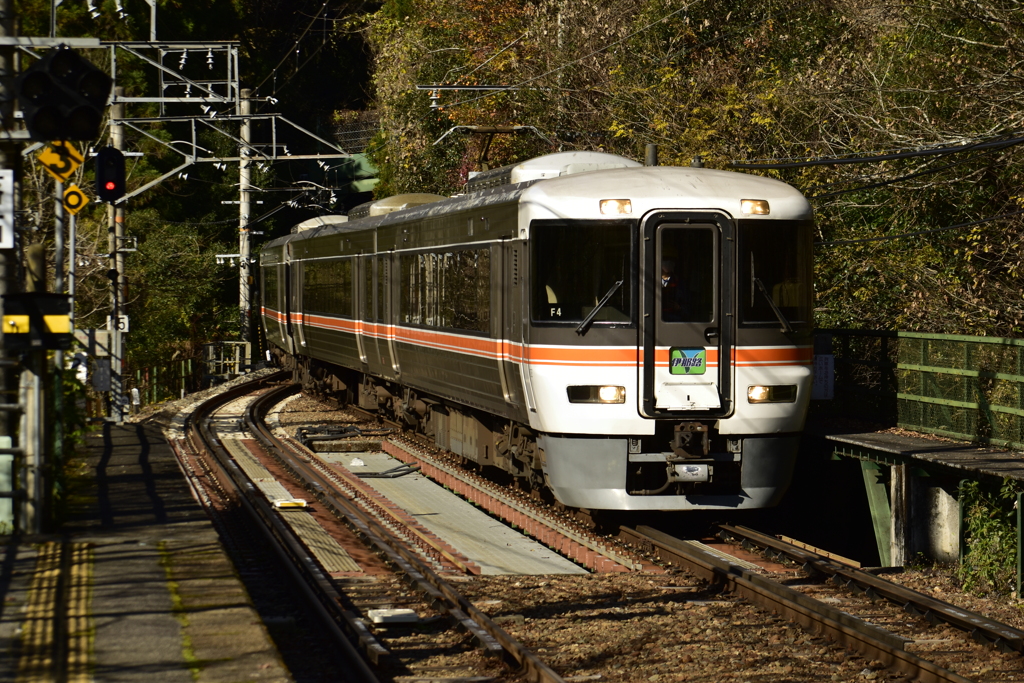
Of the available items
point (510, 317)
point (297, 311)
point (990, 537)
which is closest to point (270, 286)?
point (297, 311)

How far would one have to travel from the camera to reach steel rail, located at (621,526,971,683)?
7.55 meters

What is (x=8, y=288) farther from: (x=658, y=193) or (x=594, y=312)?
(x=658, y=193)

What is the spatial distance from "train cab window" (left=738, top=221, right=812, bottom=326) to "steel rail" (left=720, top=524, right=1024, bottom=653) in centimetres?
188

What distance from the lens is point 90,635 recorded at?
6727mm

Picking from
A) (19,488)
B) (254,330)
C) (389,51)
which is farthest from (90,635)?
(254,330)

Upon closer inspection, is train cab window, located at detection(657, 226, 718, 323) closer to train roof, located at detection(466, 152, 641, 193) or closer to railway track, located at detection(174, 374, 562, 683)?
train roof, located at detection(466, 152, 641, 193)

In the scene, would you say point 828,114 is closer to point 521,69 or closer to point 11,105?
point 521,69

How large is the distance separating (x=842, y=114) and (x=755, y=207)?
8010mm

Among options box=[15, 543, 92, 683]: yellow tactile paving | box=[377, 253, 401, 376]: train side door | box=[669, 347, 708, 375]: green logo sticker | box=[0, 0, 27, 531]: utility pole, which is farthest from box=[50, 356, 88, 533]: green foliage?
box=[669, 347, 708, 375]: green logo sticker

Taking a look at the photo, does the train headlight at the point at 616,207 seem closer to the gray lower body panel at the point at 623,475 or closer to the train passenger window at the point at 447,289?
the gray lower body panel at the point at 623,475

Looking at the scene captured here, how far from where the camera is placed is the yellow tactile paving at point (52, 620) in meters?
6.12

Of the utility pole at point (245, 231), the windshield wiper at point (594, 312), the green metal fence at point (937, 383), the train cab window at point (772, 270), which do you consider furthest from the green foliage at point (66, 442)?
the utility pole at point (245, 231)

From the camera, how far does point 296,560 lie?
35.3ft

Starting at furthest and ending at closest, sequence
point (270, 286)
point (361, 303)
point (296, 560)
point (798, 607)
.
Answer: point (270, 286), point (361, 303), point (296, 560), point (798, 607)
